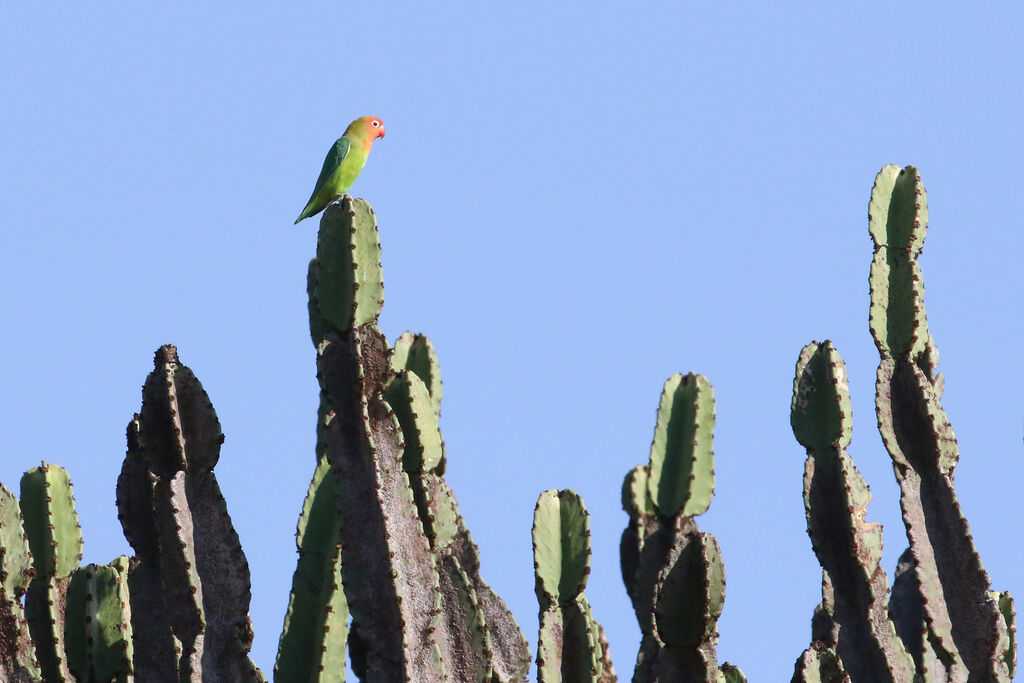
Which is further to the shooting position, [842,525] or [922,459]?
[922,459]

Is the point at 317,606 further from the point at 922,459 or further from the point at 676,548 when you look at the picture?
the point at 922,459

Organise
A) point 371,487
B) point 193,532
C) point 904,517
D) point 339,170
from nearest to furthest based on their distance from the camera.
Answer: point 371,487 < point 193,532 < point 904,517 < point 339,170

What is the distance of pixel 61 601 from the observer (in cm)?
613

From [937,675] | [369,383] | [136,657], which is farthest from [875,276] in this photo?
[136,657]

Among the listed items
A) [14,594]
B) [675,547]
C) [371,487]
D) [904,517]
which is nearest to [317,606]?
[371,487]

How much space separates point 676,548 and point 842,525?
3.10 ft

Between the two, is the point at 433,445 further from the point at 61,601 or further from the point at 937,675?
Result: the point at 937,675

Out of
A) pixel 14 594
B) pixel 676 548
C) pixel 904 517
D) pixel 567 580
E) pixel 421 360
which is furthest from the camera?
pixel 421 360

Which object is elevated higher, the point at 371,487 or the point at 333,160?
the point at 333,160

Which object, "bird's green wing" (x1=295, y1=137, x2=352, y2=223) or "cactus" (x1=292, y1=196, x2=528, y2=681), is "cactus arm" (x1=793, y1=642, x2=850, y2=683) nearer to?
"cactus" (x1=292, y1=196, x2=528, y2=681)

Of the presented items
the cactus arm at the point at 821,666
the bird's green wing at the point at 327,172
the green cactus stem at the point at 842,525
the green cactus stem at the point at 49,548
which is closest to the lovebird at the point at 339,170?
the bird's green wing at the point at 327,172

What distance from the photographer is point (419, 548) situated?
17.2ft

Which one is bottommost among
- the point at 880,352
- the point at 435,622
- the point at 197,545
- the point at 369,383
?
the point at 435,622

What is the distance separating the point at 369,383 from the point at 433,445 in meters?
0.69
